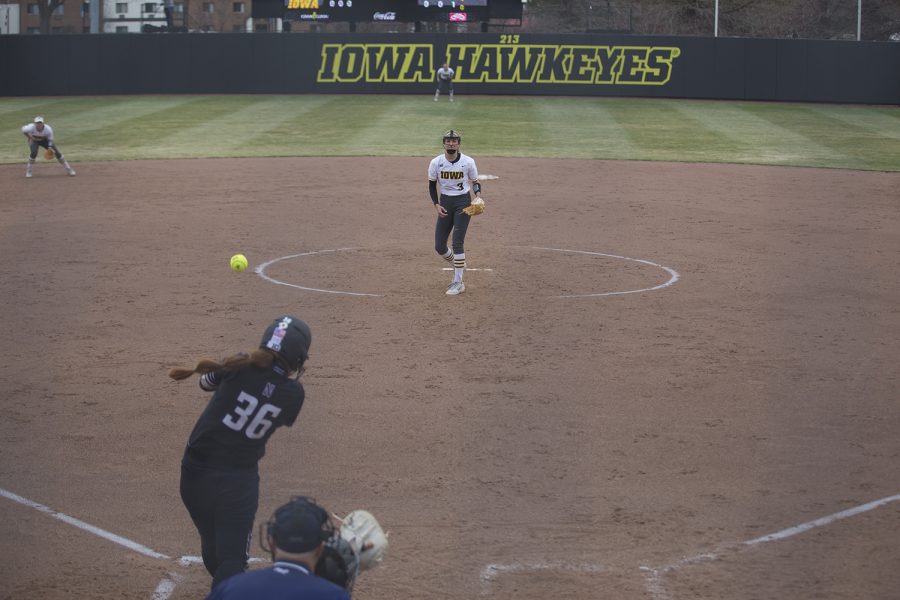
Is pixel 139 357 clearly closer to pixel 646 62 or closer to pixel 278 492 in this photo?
pixel 278 492

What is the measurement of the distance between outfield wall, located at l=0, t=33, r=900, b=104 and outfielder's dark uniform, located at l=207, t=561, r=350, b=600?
42.1 meters

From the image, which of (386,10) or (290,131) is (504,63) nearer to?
(386,10)

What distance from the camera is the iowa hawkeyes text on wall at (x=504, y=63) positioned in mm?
45406

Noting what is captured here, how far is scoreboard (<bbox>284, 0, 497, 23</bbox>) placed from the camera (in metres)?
43.6

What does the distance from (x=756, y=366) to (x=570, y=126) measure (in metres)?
25.8

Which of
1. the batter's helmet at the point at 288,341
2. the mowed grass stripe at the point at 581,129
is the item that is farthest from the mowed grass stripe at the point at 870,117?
the batter's helmet at the point at 288,341

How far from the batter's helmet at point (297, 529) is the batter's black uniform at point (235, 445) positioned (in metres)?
1.79

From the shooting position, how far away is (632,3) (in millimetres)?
48438

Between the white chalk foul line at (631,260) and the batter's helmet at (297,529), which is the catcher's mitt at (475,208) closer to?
the white chalk foul line at (631,260)

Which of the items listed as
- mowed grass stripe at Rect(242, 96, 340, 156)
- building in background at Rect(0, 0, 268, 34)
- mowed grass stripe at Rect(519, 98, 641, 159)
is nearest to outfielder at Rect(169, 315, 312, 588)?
mowed grass stripe at Rect(242, 96, 340, 156)

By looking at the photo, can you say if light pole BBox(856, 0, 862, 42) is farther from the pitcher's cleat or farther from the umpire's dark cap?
the umpire's dark cap

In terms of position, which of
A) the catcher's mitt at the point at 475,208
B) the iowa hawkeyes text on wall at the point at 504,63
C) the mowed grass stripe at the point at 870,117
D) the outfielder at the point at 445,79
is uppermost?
the iowa hawkeyes text on wall at the point at 504,63

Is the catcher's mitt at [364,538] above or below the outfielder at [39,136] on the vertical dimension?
below

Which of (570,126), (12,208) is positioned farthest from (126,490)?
(570,126)
